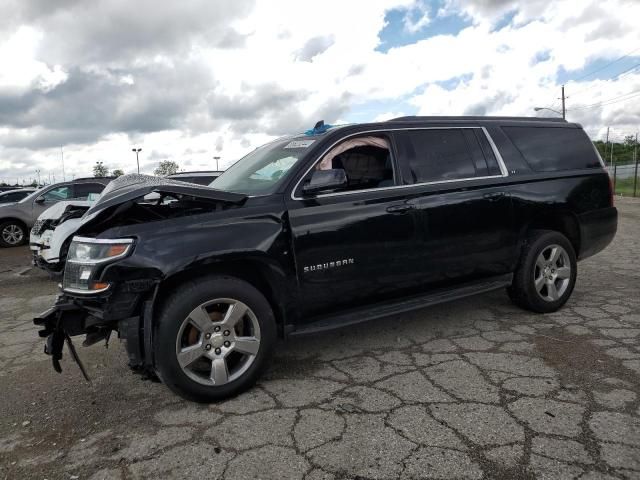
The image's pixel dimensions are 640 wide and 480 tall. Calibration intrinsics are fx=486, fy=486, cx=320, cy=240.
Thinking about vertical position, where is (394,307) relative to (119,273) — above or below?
below

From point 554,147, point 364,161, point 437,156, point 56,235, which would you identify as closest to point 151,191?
point 364,161

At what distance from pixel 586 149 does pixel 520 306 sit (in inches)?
70.4

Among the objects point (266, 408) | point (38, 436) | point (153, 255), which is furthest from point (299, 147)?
point (38, 436)

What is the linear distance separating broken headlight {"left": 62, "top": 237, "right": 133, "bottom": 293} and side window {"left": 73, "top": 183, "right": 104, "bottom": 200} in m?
10.5

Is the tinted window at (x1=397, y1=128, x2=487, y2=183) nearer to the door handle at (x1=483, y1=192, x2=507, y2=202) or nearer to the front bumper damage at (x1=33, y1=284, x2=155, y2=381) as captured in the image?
the door handle at (x1=483, y1=192, x2=507, y2=202)

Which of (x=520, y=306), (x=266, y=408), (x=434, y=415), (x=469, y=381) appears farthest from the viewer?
(x=520, y=306)

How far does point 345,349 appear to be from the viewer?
4.06m

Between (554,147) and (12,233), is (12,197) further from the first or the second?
(554,147)

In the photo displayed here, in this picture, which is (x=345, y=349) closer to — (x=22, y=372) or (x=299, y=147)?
(x=299, y=147)

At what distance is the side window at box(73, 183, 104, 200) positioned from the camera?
1263cm

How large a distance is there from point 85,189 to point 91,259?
11.0 meters

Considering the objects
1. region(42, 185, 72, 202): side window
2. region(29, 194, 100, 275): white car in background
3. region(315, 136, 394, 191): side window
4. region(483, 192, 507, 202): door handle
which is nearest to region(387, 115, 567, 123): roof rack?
region(315, 136, 394, 191): side window

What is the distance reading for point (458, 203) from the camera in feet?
13.3

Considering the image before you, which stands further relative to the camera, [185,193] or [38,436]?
[185,193]
